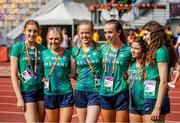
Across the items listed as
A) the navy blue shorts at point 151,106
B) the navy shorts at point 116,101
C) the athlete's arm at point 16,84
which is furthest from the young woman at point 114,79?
the athlete's arm at point 16,84

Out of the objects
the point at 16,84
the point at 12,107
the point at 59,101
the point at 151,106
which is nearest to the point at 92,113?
the point at 59,101

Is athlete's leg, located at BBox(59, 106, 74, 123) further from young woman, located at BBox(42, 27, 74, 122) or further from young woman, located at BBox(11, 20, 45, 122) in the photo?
young woman, located at BBox(11, 20, 45, 122)

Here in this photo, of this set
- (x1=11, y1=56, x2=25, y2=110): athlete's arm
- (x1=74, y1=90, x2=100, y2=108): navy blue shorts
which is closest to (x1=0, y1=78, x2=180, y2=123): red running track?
(x1=74, y1=90, x2=100, y2=108): navy blue shorts

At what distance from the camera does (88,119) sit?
18.4ft

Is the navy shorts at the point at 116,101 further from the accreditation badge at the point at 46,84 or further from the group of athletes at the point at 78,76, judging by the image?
the accreditation badge at the point at 46,84

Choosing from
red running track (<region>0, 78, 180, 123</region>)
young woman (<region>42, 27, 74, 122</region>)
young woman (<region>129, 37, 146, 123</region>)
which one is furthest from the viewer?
red running track (<region>0, 78, 180, 123</region>)

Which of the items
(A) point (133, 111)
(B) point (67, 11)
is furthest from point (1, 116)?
(B) point (67, 11)

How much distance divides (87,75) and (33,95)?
70 centimetres

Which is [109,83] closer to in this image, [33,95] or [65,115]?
[65,115]

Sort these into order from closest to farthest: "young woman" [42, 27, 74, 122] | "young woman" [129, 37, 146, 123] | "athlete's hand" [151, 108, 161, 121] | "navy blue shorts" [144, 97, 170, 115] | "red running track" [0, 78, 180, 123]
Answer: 1. "athlete's hand" [151, 108, 161, 121]
2. "navy blue shorts" [144, 97, 170, 115]
3. "young woman" [129, 37, 146, 123]
4. "young woman" [42, 27, 74, 122]
5. "red running track" [0, 78, 180, 123]

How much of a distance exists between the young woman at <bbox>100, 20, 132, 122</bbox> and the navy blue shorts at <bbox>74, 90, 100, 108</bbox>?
9cm

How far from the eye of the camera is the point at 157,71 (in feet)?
16.5

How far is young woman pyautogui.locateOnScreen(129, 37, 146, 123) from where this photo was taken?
527 cm

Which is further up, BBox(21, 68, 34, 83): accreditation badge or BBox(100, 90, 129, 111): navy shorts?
BBox(21, 68, 34, 83): accreditation badge
